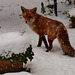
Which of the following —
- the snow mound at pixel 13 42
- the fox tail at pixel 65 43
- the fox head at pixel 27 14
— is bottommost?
the fox tail at pixel 65 43

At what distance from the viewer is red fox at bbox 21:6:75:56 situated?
192 inches

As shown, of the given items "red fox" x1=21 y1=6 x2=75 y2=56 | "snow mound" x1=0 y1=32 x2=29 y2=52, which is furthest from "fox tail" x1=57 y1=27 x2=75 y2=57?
"snow mound" x1=0 y1=32 x2=29 y2=52

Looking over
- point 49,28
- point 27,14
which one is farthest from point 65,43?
point 27,14

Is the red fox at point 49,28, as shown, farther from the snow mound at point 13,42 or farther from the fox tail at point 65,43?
the snow mound at point 13,42

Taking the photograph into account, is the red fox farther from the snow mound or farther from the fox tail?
the snow mound

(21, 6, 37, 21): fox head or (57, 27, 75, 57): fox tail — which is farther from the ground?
(21, 6, 37, 21): fox head

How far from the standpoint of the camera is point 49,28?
5.11 meters

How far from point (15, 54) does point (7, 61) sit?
215 mm

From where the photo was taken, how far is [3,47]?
3.65m

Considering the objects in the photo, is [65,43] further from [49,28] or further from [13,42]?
[13,42]

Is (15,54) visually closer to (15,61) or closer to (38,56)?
(15,61)

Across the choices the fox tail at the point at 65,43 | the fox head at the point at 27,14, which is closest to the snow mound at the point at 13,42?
the fox head at the point at 27,14

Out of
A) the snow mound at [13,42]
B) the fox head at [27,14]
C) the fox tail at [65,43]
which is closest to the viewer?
the snow mound at [13,42]

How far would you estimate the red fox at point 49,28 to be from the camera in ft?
16.0
